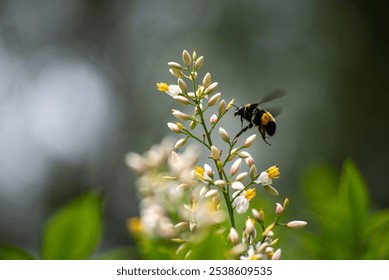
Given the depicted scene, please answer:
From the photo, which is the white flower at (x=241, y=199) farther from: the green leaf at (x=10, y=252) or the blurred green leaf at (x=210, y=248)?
the green leaf at (x=10, y=252)

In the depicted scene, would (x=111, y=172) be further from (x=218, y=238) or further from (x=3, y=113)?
(x=218, y=238)

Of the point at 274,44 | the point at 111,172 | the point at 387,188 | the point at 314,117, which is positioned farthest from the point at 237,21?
the point at 387,188

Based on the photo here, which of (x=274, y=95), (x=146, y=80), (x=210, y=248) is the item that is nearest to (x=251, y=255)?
(x=210, y=248)

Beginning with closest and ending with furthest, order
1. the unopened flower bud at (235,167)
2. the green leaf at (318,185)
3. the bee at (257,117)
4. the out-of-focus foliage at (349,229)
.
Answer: the unopened flower bud at (235,167), the out-of-focus foliage at (349,229), the bee at (257,117), the green leaf at (318,185)

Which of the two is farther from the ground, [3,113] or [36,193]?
[3,113]

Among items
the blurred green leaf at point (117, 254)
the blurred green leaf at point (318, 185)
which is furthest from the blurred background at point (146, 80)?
the blurred green leaf at point (117, 254)

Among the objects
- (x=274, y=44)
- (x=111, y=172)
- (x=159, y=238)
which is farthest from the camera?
(x=274, y=44)

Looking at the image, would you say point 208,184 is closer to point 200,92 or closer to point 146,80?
point 200,92
